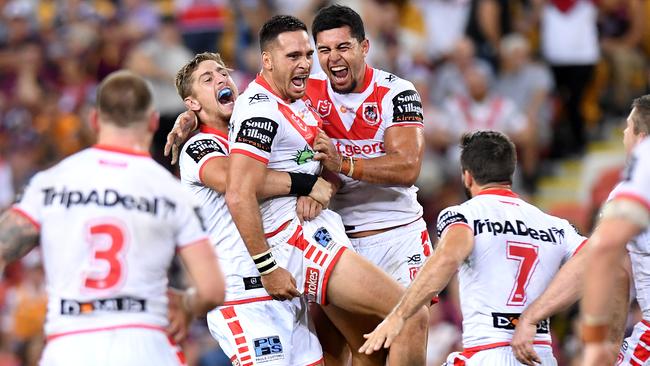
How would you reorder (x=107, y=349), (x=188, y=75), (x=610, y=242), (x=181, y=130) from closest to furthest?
(x=610, y=242) < (x=107, y=349) < (x=181, y=130) < (x=188, y=75)

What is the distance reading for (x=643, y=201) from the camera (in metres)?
6.02

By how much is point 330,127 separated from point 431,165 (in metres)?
6.90

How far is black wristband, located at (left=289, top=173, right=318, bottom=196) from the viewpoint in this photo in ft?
26.8

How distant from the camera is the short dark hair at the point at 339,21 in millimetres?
8758

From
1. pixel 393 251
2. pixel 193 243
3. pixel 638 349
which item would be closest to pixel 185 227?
pixel 193 243

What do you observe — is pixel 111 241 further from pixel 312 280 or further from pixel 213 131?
pixel 213 131

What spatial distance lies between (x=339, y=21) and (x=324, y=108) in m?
0.66

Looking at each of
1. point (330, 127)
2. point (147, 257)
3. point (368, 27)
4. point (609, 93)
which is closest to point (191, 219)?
point (147, 257)

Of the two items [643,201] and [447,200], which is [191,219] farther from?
[447,200]

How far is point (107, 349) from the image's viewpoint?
6371mm

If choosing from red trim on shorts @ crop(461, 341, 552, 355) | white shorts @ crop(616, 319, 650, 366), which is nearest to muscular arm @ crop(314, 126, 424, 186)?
red trim on shorts @ crop(461, 341, 552, 355)

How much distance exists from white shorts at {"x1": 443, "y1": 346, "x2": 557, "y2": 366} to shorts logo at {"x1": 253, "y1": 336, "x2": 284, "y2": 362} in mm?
1224

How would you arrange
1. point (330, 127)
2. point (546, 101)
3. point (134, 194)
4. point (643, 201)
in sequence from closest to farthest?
1. point (643, 201)
2. point (134, 194)
3. point (330, 127)
4. point (546, 101)

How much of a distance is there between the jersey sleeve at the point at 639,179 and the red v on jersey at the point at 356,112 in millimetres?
2900
